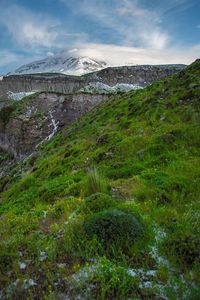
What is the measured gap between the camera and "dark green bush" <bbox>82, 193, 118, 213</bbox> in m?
9.08

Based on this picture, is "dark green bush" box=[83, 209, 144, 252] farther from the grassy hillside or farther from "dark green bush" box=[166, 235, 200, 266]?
"dark green bush" box=[166, 235, 200, 266]

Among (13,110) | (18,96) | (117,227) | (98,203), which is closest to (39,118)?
(13,110)

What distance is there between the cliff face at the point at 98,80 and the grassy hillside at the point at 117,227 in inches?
1411

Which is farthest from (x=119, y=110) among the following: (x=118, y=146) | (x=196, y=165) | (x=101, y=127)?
(x=196, y=165)

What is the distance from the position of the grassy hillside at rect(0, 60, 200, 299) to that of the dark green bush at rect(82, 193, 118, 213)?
3 cm

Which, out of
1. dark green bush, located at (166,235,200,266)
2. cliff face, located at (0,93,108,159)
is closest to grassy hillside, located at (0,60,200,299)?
dark green bush, located at (166,235,200,266)

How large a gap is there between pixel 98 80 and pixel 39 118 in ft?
57.5

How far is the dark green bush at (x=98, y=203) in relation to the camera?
9.08 meters

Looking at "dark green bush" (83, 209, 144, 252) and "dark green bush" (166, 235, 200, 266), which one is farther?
"dark green bush" (83, 209, 144, 252)

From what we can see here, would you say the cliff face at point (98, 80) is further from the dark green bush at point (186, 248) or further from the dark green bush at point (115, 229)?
the dark green bush at point (186, 248)

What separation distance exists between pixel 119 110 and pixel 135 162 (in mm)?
10551

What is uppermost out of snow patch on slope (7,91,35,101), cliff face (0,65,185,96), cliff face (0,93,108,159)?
cliff face (0,65,185,96)

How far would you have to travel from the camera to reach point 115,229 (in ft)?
25.3

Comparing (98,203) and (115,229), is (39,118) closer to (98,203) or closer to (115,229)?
(98,203)
